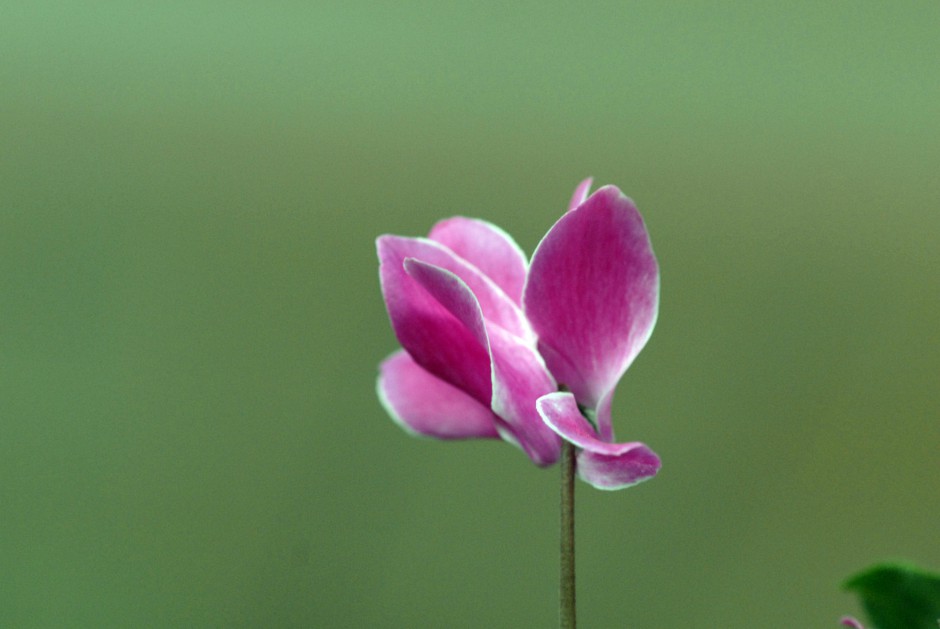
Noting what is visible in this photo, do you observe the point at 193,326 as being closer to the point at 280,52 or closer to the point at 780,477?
the point at 280,52

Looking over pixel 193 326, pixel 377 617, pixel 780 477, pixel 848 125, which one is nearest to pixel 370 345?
pixel 193 326

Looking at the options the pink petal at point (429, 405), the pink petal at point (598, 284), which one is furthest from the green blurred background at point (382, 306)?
the pink petal at point (598, 284)

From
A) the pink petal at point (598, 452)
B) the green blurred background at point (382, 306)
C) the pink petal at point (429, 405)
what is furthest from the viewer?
the green blurred background at point (382, 306)

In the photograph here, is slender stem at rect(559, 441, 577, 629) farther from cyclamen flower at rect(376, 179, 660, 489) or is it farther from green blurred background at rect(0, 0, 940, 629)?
green blurred background at rect(0, 0, 940, 629)

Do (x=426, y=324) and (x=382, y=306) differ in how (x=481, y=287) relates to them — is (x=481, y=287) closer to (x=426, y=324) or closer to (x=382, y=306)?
(x=426, y=324)

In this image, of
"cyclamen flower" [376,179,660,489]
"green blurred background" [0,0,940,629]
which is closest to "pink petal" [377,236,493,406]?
"cyclamen flower" [376,179,660,489]

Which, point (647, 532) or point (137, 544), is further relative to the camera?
point (647, 532)

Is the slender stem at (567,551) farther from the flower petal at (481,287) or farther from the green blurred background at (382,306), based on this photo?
the green blurred background at (382,306)
